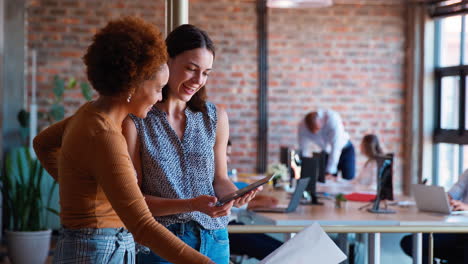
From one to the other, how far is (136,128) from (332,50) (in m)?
6.91

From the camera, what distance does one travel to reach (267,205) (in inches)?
182

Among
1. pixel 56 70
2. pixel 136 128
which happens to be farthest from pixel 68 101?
pixel 136 128

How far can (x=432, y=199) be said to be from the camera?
15.1ft

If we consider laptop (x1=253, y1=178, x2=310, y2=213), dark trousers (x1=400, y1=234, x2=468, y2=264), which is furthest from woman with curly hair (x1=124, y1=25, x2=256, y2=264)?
dark trousers (x1=400, y1=234, x2=468, y2=264)

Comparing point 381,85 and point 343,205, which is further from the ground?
point 381,85

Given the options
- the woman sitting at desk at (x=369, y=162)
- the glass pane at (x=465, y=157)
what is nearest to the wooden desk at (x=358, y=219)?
the woman sitting at desk at (x=369, y=162)

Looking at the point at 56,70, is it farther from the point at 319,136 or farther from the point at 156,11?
the point at 319,136

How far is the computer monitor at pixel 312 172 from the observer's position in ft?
16.7

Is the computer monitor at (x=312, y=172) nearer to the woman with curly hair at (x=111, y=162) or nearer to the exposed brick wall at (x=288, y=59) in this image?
the woman with curly hair at (x=111, y=162)

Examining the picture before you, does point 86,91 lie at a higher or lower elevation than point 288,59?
lower

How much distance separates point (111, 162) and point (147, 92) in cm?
24

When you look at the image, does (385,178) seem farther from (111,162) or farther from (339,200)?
(111,162)

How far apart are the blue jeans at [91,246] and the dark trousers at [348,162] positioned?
21.8ft

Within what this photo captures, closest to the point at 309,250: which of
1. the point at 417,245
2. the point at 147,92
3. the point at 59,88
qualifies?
the point at 147,92
